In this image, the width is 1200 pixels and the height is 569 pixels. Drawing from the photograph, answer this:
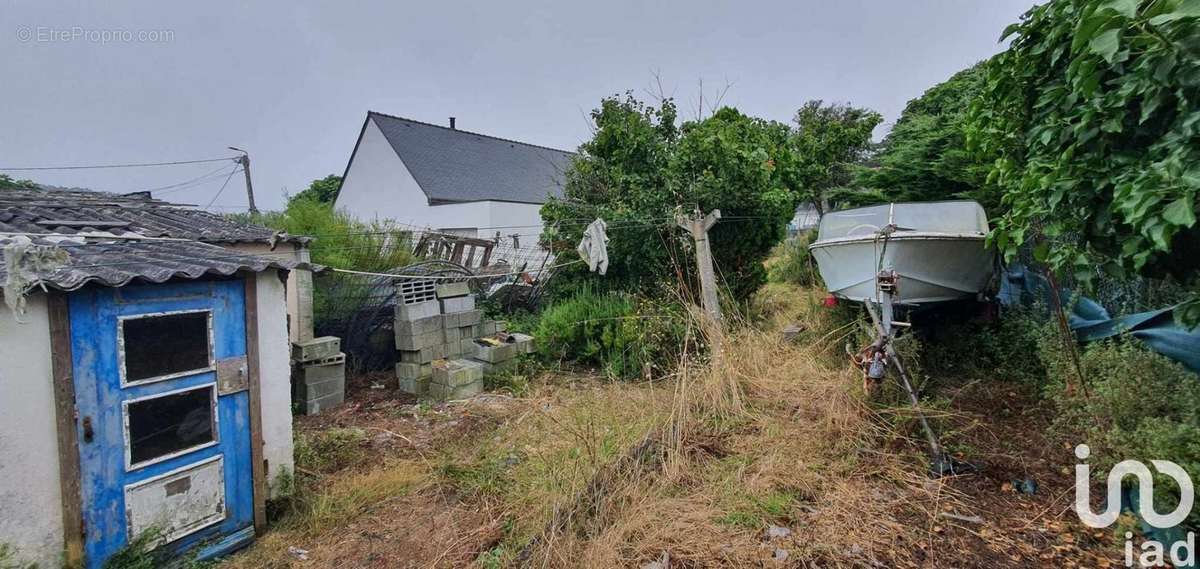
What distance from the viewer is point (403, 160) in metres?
16.8

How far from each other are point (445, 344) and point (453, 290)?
843mm

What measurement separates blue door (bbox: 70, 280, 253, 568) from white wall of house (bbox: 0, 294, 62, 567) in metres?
0.12

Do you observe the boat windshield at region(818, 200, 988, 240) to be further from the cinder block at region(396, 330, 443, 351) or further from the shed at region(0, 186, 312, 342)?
the shed at region(0, 186, 312, 342)

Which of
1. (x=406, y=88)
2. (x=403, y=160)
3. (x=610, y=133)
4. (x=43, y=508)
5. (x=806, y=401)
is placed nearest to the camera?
(x=43, y=508)

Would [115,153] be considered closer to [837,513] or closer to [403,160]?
[403,160]

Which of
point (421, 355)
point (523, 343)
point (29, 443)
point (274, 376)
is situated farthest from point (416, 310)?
point (29, 443)

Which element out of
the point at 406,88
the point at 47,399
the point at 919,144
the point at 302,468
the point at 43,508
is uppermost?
the point at 406,88

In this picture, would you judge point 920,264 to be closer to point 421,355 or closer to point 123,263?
Result: point 421,355

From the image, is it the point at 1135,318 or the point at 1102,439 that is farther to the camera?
the point at 1135,318

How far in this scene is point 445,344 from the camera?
7414mm

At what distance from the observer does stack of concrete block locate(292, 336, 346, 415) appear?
6250mm

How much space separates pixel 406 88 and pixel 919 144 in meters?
19.2

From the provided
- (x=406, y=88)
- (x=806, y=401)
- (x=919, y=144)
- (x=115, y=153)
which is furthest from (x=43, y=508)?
(x=406, y=88)

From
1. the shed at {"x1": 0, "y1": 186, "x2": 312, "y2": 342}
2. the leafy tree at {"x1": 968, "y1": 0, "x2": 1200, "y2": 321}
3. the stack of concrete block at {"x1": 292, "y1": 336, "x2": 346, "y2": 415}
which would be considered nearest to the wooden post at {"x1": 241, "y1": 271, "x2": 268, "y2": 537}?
the shed at {"x1": 0, "y1": 186, "x2": 312, "y2": 342}
